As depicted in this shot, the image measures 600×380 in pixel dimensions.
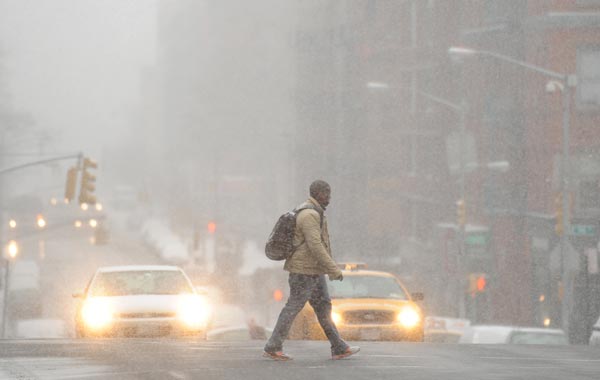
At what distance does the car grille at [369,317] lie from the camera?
1936 cm

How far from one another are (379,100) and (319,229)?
63.1 m

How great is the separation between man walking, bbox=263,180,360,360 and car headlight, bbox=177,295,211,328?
20.0ft

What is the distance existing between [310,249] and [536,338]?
15.0 m

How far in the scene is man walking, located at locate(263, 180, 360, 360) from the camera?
1320cm

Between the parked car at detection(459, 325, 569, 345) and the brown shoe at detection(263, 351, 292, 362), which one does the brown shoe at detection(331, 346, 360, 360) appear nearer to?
the brown shoe at detection(263, 351, 292, 362)

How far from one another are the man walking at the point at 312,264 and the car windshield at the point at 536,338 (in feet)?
45.1

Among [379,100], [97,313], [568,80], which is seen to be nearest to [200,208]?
[379,100]

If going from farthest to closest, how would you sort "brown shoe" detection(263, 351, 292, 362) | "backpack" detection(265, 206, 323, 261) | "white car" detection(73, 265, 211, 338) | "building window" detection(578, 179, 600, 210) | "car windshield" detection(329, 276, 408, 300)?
"building window" detection(578, 179, 600, 210)
"car windshield" detection(329, 276, 408, 300)
"white car" detection(73, 265, 211, 338)
"brown shoe" detection(263, 351, 292, 362)
"backpack" detection(265, 206, 323, 261)

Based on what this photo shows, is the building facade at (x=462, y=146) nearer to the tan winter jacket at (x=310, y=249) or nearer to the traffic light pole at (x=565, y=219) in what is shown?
the traffic light pole at (x=565, y=219)

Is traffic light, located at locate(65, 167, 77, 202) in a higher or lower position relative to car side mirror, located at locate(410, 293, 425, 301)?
higher

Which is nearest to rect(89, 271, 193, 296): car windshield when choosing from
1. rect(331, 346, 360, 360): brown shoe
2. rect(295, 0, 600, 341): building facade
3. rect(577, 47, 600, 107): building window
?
rect(331, 346, 360, 360): brown shoe

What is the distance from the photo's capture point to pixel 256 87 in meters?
132

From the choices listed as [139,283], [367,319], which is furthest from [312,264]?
[139,283]

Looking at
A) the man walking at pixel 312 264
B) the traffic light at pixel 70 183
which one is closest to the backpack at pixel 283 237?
the man walking at pixel 312 264
